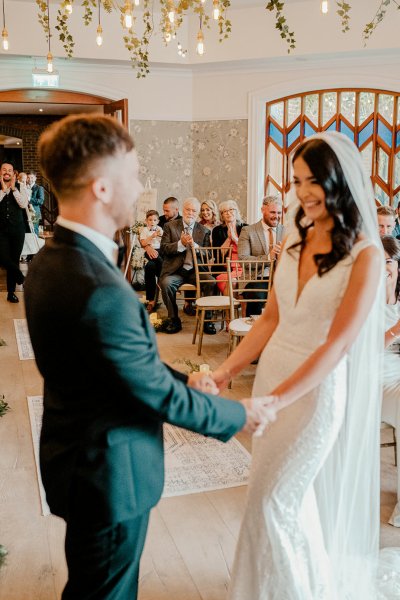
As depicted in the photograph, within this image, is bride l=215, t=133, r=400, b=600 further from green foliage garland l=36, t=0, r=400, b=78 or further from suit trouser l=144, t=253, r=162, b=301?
suit trouser l=144, t=253, r=162, b=301

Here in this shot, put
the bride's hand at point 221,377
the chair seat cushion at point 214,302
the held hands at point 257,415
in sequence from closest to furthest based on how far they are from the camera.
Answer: the held hands at point 257,415
the bride's hand at point 221,377
the chair seat cushion at point 214,302

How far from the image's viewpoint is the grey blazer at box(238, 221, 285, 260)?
6586 millimetres

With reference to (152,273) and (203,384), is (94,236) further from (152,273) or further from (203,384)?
(152,273)

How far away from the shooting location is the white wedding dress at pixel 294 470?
80.0 inches

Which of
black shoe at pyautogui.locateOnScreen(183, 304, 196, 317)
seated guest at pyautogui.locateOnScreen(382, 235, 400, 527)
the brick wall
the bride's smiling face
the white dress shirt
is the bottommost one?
black shoe at pyautogui.locateOnScreen(183, 304, 196, 317)

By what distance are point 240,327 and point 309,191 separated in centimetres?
319

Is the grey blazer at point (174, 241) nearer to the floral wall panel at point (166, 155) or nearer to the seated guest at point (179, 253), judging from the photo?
the seated guest at point (179, 253)

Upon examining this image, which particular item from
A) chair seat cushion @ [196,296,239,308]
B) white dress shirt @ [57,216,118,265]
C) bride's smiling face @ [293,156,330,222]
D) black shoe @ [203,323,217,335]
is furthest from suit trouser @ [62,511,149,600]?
black shoe @ [203,323,217,335]

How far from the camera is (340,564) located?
7.69ft

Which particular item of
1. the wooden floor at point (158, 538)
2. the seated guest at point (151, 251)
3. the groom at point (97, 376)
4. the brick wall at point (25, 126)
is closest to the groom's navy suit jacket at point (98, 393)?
the groom at point (97, 376)

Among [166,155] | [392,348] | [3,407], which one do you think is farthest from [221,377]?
[166,155]

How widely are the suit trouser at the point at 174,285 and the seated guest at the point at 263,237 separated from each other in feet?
2.09

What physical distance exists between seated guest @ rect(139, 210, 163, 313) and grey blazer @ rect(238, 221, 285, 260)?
5.54 feet

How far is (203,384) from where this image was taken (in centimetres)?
209
